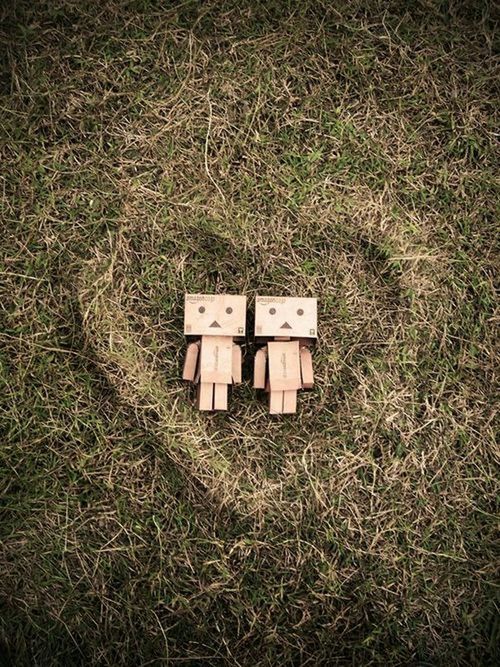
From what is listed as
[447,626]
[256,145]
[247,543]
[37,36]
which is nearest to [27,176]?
[37,36]

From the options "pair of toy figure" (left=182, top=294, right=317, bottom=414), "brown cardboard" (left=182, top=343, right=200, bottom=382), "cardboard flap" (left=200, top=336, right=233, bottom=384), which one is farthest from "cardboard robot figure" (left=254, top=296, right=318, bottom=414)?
"brown cardboard" (left=182, top=343, right=200, bottom=382)

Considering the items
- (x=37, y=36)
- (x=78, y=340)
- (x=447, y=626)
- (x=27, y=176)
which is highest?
(x=37, y=36)

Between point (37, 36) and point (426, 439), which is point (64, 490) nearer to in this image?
point (426, 439)

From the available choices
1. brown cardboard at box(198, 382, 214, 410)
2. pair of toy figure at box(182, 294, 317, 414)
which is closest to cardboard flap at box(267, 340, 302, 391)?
pair of toy figure at box(182, 294, 317, 414)

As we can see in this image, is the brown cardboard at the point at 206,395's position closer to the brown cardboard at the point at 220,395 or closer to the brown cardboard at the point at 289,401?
the brown cardboard at the point at 220,395

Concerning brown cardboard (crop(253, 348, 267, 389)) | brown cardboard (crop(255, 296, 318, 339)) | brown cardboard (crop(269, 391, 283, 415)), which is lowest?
brown cardboard (crop(269, 391, 283, 415))

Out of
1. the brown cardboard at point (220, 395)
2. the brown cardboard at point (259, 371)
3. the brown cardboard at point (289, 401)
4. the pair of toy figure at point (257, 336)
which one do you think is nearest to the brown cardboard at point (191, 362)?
the pair of toy figure at point (257, 336)

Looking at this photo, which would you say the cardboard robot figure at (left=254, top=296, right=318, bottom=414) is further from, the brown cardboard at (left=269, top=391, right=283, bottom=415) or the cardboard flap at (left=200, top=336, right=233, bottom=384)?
the cardboard flap at (left=200, top=336, right=233, bottom=384)

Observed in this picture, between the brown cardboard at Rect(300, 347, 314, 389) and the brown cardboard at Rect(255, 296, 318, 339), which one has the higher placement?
the brown cardboard at Rect(255, 296, 318, 339)

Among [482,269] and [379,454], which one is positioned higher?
[482,269]

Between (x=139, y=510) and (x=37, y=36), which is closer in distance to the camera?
(x=139, y=510)
